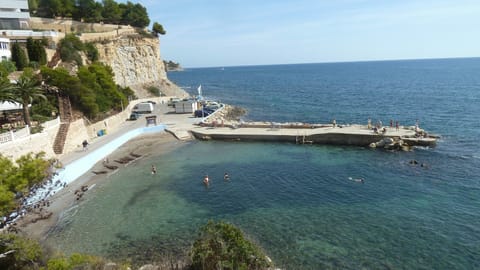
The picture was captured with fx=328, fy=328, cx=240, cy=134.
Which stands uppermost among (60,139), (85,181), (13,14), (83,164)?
(13,14)

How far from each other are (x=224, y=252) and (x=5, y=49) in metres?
43.0

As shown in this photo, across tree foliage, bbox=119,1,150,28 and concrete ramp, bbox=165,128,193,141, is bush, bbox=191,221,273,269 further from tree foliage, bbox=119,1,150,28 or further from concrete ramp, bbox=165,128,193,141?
tree foliage, bbox=119,1,150,28

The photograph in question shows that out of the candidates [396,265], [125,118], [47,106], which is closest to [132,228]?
[396,265]

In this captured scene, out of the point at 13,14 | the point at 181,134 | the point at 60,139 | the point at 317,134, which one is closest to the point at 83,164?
the point at 60,139

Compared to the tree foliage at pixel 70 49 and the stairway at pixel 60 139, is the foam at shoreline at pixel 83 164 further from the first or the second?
the tree foliage at pixel 70 49

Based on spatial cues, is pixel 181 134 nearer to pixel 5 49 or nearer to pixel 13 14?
pixel 5 49

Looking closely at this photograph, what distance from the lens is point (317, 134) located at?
38594mm

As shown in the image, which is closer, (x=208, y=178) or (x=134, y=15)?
(x=208, y=178)

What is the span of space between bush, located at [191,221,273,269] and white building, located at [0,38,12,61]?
131ft

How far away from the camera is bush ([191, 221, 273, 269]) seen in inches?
477

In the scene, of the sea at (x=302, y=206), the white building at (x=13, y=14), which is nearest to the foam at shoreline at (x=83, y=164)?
the sea at (x=302, y=206)

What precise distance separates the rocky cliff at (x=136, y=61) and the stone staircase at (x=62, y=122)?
26570 millimetres

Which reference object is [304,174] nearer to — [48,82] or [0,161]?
[0,161]

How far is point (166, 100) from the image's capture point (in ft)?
215
